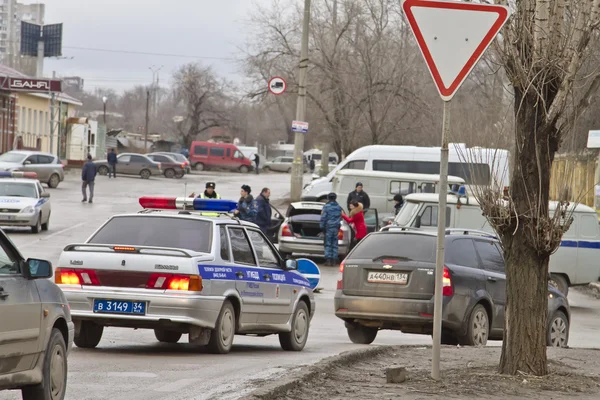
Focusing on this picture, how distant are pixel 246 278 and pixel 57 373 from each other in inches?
198

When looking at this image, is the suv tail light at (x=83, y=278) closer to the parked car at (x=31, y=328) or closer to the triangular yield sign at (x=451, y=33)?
the parked car at (x=31, y=328)

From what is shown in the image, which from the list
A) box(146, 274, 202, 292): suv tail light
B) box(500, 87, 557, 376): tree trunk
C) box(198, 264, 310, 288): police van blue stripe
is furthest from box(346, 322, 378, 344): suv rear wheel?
box(500, 87, 557, 376): tree trunk

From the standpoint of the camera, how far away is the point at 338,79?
1965 inches

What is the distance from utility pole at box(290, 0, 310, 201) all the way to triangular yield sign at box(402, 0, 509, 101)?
2972 centimetres

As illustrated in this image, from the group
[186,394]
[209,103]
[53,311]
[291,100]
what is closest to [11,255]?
[53,311]

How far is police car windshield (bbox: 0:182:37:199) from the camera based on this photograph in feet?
108

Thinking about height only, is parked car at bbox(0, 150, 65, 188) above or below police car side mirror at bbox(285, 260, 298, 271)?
above

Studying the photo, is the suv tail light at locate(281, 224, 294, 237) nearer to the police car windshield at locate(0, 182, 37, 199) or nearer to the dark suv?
the police car windshield at locate(0, 182, 37, 199)

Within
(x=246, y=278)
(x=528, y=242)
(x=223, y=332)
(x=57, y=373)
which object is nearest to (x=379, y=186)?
(x=246, y=278)

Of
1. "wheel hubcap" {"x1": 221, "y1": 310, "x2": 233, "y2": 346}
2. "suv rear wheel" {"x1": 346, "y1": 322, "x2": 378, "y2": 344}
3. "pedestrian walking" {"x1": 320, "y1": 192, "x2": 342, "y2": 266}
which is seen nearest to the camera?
"wheel hubcap" {"x1": 221, "y1": 310, "x2": 233, "y2": 346}

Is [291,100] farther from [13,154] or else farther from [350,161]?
[350,161]

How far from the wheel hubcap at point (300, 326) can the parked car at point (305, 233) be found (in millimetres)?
13659

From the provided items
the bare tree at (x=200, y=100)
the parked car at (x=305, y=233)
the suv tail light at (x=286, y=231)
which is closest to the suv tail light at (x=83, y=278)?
the parked car at (x=305, y=233)

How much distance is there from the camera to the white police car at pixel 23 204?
32.3m
